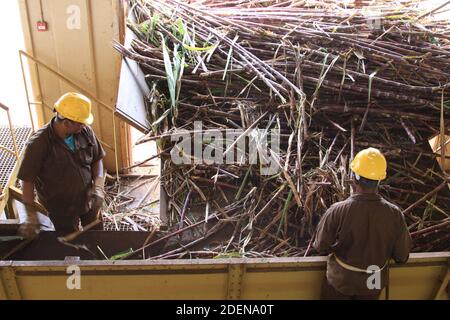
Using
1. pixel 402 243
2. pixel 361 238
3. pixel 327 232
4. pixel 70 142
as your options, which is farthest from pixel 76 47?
pixel 402 243

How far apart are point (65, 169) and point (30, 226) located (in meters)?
0.50

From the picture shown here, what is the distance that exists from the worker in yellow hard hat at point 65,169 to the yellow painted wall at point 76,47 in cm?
151

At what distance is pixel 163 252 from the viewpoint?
3.29 meters

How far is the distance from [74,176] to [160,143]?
0.71m

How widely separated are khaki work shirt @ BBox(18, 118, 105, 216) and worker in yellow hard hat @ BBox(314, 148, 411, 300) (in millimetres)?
1779

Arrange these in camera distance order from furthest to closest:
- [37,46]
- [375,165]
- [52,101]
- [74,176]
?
[52,101] → [37,46] → [74,176] → [375,165]

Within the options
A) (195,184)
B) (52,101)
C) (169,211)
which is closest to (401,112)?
(195,184)

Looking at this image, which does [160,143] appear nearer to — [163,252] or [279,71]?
[163,252]

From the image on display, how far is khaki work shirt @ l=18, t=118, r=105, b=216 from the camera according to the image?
9.76ft

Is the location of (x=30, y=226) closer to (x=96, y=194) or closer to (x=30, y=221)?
(x=30, y=221)

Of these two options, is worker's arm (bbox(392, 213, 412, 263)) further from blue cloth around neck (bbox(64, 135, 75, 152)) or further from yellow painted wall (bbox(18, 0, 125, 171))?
yellow painted wall (bbox(18, 0, 125, 171))

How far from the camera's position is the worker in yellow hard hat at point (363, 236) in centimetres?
251

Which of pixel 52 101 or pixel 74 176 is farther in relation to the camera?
pixel 52 101

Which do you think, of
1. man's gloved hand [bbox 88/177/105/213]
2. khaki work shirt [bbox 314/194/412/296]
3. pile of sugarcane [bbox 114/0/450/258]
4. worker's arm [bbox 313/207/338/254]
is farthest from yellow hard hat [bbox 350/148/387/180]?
man's gloved hand [bbox 88/177/105/213]
